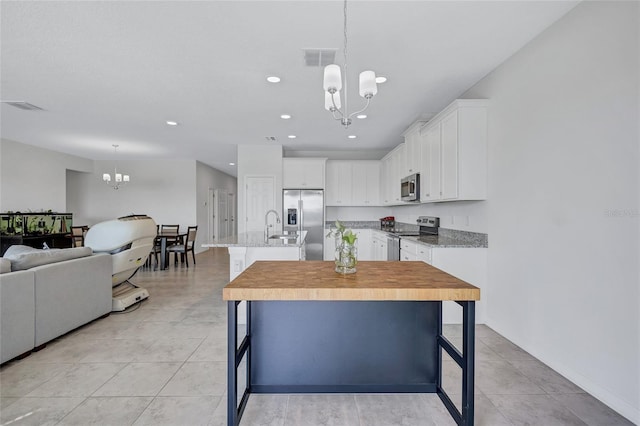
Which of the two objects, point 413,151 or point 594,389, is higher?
point 413,151

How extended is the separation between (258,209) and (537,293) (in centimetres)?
495

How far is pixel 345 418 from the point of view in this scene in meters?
1.79

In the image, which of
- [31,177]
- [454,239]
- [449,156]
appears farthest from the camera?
[31,177]

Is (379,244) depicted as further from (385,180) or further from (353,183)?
(353,183)

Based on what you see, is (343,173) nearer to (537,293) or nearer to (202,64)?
(202,64)

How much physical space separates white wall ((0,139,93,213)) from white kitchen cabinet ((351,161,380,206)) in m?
6.91

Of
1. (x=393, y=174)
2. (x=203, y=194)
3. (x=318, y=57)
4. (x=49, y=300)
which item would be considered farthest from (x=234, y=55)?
(x=203, y=194)

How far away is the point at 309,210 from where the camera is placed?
6.32m

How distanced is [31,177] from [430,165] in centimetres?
806

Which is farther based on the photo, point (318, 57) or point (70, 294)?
point (70, 294)

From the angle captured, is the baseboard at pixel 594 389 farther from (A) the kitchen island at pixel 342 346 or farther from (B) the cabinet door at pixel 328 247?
(B) the cabinet door at pixel 328 247

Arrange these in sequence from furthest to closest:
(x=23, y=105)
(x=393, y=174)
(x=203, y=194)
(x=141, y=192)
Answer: (x=203, y=194) < (x=141, y=192) < (x=393, y=174) < (x=23, y=105)

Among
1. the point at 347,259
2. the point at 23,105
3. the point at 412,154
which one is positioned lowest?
the point at 347,259

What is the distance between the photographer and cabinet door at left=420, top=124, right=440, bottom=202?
375cm
